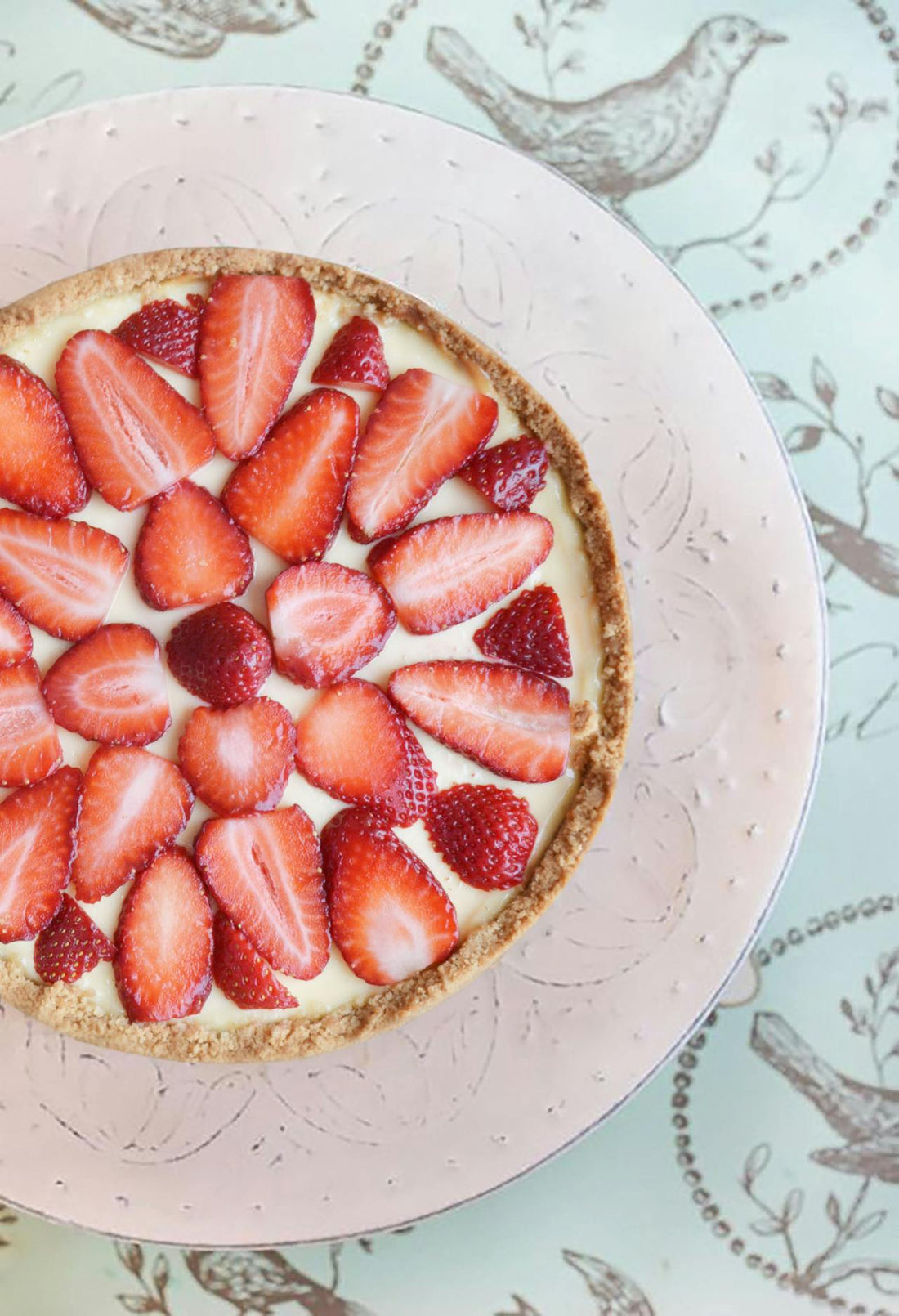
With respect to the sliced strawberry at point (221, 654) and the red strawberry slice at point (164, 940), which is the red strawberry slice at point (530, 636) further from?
the red strawberry slice at point (164, 940)

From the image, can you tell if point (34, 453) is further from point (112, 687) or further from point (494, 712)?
point (494, 712)

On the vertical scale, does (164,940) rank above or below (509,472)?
below

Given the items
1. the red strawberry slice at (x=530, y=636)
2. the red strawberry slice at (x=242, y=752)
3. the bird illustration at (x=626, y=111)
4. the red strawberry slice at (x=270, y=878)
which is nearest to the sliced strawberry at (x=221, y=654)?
the red strawberry slice at (x=242, y=752)

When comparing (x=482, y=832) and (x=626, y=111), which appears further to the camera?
(x=626, y=111)

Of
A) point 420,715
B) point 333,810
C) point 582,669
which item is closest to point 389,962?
point 333,810

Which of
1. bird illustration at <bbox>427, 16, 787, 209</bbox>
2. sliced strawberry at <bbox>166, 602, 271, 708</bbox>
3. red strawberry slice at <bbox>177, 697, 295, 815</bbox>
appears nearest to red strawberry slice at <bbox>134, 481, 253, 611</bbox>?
sliced strawberry at <bbox>166, 602, 271, 708</bbox>

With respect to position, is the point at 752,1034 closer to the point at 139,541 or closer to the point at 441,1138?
the point at 441,1138

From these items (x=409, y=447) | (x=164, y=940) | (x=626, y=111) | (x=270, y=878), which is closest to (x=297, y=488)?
(x=409, y=447)

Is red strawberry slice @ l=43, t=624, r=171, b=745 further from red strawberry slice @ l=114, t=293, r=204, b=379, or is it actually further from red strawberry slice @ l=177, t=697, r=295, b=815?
red strawberry slice @ l=114, t=293, r=204, b=379
